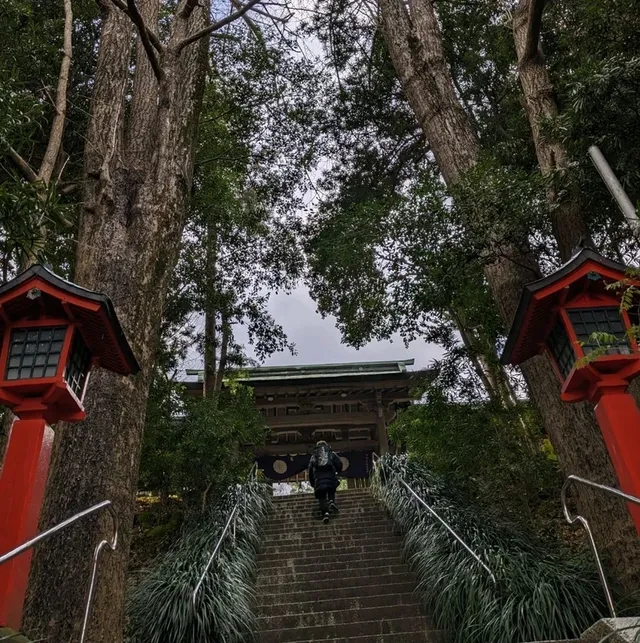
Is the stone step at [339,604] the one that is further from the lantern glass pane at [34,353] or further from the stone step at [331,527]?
the lantern glass pane at [34,353]

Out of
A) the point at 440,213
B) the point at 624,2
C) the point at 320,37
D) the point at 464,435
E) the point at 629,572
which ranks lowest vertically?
the point at 629,572

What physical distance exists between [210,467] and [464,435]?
363 cm

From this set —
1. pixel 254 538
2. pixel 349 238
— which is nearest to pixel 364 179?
pixel 349 238

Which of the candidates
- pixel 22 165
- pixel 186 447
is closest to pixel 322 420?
pixel 186 447

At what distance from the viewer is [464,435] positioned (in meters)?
7.75

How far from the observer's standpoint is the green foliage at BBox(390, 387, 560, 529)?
7402 millimetres

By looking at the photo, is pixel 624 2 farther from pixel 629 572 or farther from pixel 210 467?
pixel 210 467

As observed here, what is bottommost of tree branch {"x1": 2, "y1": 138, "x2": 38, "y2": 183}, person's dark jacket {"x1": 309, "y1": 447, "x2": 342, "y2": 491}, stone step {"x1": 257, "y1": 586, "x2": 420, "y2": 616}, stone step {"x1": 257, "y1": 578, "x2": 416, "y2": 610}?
stone step {"x1": 257, "y1": 586, "x2": 420, "y2": 616}

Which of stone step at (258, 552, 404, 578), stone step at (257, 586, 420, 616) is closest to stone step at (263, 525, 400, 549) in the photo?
stone step at (258, 552, 404, 578)

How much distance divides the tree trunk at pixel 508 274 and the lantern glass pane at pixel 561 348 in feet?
4.88

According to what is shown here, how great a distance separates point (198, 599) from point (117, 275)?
287 cm

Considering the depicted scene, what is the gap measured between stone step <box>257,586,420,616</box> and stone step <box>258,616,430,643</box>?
42cm

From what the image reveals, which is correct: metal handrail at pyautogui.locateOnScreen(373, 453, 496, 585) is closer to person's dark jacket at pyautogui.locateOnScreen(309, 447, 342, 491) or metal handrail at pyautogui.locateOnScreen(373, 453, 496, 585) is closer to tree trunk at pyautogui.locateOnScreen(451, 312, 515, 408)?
person's dark jacket at pyautogui.locateOnScreen(309, 447, 342, 491)

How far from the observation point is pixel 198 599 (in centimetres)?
482
